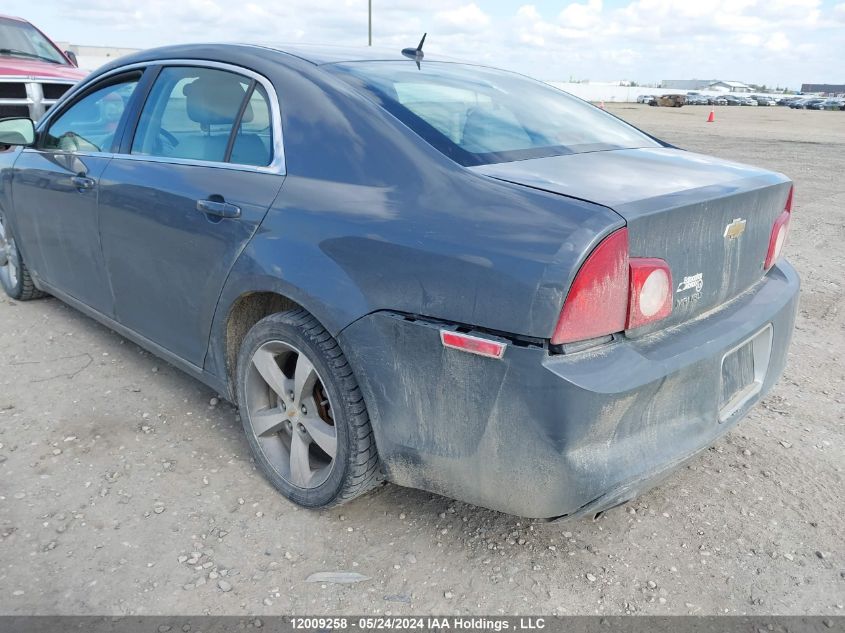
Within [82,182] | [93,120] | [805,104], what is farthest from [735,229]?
[805,104]

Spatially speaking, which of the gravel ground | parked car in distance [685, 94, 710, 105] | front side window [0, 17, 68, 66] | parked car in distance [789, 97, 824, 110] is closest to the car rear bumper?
the gravel ground

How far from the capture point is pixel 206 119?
2842 millimetres

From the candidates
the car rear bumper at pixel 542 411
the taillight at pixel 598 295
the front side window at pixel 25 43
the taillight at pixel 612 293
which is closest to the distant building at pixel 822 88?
the front side window at pixel 25 43

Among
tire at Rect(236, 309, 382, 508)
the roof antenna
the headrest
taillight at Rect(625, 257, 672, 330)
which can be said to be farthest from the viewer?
the roof antenna

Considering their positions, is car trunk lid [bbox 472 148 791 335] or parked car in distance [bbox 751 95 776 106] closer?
car trunk lid [bbox 472 148 791 335]

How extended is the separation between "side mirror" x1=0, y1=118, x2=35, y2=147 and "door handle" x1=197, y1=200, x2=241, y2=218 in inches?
75.3

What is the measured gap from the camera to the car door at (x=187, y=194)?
8.37 ft

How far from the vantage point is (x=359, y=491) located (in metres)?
2.40

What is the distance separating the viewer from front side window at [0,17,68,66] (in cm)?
853

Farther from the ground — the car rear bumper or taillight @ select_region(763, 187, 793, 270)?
taillight @ select_region(763, 187, 793, 270)

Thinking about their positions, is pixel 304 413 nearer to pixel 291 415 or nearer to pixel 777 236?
pixel 291 415

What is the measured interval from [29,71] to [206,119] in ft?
20.8

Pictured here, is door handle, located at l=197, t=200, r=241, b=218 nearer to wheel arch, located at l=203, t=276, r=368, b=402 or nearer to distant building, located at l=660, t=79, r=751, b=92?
wheel arch, located at l=203, t=276, r=368, b=402

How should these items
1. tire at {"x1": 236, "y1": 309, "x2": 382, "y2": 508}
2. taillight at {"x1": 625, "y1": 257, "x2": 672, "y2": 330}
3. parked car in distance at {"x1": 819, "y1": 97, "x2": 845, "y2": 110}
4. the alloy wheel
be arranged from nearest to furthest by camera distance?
taillight at {"x1": 625, "y1": 257, "x2": 672, "y2": 330}
tire at {"x1": 236, "y1": 309, "x2": 382, "y2": 508}
the alloy wheel
parked car in distance at {"x1": 819, "y1": 97, "x2": 845, "y2": 110}
